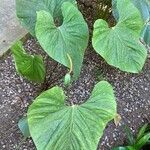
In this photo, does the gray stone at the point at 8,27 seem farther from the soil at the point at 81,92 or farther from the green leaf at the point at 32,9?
the green leaf at the point at 32,9

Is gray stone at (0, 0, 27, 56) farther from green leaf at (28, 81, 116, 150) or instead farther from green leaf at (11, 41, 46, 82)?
green leaf at (28, 81, 116, 150)

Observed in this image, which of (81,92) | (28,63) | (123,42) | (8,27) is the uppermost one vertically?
(123,42)

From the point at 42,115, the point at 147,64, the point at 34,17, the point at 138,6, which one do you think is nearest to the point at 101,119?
the point at 42,115

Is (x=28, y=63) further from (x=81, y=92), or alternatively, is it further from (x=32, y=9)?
(x=81, y=92)

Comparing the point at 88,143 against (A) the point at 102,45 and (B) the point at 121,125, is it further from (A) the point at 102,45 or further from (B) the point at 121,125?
(B) the point at 121,125

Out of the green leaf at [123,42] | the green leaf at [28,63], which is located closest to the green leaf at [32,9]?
the green leaf at [28,63]

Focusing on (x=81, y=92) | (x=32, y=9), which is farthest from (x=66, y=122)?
(x=81, y=92)

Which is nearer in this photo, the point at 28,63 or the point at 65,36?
the point at 65,36

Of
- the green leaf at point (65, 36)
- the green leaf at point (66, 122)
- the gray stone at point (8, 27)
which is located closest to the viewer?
the green leaf at point (66, 122)
